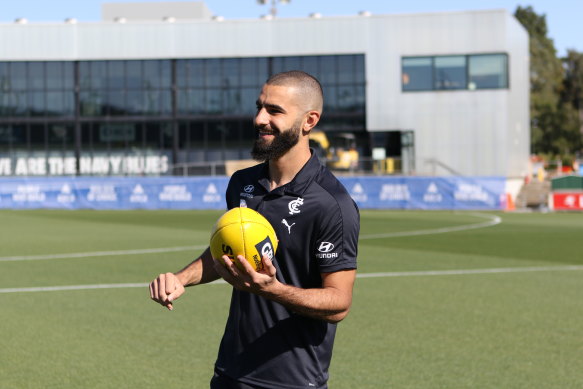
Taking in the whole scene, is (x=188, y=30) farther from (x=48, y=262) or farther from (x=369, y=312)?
(x=369, y=312)

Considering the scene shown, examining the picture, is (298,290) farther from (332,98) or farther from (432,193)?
(332,98)

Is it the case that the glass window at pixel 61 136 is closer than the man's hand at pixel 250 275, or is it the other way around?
the man's hand at pixel 250 275

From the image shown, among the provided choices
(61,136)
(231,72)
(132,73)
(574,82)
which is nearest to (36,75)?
(61,136)

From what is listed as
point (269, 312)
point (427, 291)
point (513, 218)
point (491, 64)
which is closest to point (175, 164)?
point (491, 64)

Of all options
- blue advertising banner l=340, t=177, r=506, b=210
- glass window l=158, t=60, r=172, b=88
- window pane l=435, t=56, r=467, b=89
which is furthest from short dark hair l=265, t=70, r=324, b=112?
glass window l=158, t=60, r=172, b=88

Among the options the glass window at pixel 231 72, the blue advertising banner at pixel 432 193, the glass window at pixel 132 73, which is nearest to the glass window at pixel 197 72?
the glass window at pixel 231 72

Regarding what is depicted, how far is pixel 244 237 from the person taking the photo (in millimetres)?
3740

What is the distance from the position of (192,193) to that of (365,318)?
29.1m

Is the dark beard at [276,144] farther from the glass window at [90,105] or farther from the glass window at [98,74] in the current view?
the glass window at [90,105]

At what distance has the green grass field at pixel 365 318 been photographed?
8484 mm

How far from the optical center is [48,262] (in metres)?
18.0

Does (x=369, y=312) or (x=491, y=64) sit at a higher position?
(x=491, y=64)

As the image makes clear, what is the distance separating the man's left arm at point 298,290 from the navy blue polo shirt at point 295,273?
71mm

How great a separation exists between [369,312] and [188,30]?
4896 cm
